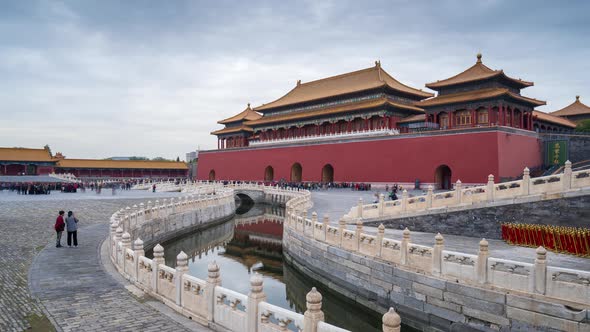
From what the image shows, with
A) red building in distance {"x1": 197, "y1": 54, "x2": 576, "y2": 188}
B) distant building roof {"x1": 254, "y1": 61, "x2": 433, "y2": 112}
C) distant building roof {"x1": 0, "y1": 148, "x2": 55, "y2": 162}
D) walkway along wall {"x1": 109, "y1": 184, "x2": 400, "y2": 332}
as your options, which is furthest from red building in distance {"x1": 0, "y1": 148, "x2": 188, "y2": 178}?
walkway along wall {"x1": 109, "y1": 184, "x2": 400, "y2": 332}

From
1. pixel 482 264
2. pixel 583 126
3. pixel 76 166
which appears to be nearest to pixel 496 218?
pixel 482 264

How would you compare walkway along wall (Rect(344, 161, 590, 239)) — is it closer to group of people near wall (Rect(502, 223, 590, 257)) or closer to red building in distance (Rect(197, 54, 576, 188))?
group of people near wall (Rect(502, 223, 590, 257))

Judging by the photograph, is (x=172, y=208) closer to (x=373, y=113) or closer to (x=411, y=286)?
(x=411, y=286)

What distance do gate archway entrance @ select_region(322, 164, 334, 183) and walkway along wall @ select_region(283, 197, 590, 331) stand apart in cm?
2409

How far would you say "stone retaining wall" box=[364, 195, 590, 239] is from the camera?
13422 millimetres

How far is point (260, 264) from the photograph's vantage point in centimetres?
1712

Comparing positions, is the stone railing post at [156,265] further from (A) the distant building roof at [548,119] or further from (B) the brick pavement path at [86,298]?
(A) the distant building roof at [548,119]

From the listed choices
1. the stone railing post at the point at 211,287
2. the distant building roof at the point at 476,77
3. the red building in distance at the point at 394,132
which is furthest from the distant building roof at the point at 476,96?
the stone railing post at the point at 211,287

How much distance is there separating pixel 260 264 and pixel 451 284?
959 centimetres

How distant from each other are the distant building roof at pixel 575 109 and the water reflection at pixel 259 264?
101 ft

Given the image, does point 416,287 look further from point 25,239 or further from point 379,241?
point 25,239

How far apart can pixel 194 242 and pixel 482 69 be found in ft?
70.7

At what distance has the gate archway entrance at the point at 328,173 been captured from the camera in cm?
3739

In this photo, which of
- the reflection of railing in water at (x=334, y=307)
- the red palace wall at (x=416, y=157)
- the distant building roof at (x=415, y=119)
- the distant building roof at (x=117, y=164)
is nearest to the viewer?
the reflection of railing in water at (x=334, y=307)
